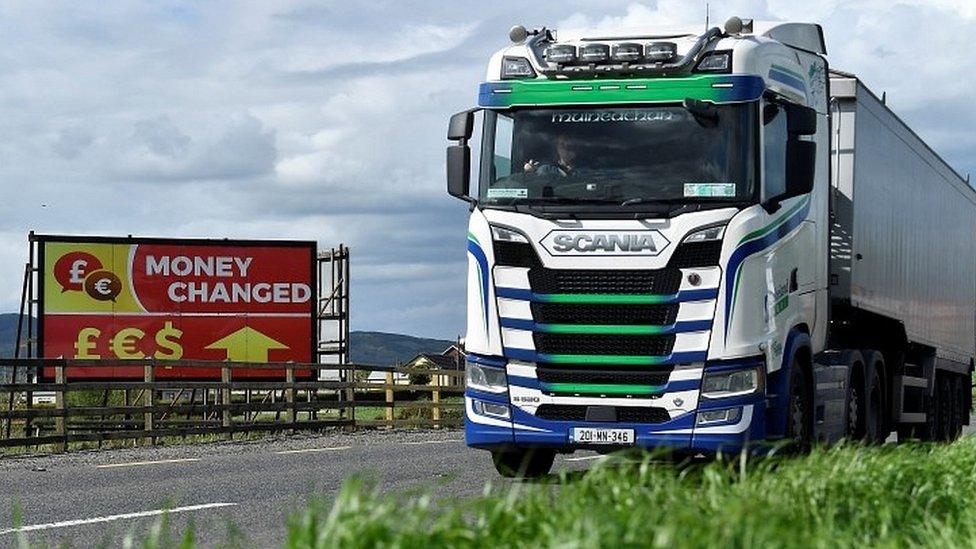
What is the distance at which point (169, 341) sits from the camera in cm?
3691

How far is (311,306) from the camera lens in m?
37.8

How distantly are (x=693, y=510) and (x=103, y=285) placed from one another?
1229 inches

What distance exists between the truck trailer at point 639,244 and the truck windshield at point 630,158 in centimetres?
1

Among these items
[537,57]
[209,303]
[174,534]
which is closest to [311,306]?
[209,303]

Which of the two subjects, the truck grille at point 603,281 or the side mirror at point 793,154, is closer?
the truck grille at point 603,281

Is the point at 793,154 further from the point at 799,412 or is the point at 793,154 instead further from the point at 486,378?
the point at 486,378

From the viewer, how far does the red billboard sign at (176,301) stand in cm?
3616

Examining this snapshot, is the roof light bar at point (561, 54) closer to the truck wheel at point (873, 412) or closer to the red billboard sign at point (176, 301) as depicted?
the truck wheel at point (873, 412)

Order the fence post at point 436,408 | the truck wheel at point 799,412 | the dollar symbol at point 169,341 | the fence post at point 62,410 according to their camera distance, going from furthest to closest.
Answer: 1. the dollar symbol at point 169,341
2. the fence post at point 436,408
3. the fence post at point 62,410
4. the truck wheel at point 799,412

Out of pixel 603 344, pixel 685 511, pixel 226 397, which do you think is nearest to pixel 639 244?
pixel 603 344

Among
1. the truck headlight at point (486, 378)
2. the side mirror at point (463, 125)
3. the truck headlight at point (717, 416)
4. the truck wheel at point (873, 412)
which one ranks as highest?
the side mirror at point (463, 125)

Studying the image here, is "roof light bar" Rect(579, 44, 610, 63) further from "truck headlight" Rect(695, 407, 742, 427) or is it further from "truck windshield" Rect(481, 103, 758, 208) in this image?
"truck headlight" Rect(695, 407, 742, 427)

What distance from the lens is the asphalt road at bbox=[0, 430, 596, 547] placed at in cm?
1036

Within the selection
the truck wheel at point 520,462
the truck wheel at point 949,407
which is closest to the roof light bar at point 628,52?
the truck wheel at point 520,462
